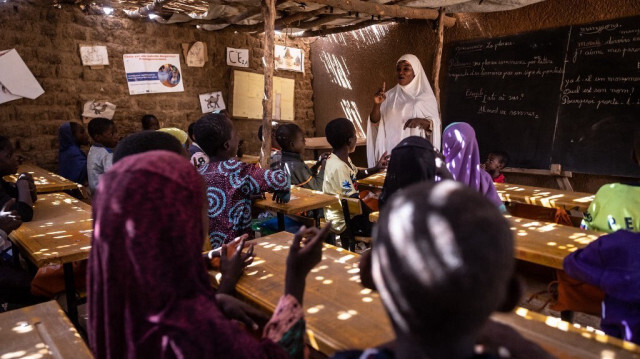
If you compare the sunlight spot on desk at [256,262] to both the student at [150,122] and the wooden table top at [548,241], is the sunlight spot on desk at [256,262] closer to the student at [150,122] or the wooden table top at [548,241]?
the wooden table top at [548,241]

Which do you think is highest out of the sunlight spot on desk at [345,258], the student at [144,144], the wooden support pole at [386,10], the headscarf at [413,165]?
the wooden support pole at [386,10]

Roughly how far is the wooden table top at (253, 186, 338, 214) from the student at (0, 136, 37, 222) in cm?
157

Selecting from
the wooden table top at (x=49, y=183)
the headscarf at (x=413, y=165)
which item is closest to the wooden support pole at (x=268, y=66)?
the wooden table top at (x=49, y=183)

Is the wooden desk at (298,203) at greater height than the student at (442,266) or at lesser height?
lesser

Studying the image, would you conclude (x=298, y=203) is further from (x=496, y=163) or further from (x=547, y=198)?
(x=496, y=163)

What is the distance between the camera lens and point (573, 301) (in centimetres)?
234

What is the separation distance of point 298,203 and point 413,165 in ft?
4.32

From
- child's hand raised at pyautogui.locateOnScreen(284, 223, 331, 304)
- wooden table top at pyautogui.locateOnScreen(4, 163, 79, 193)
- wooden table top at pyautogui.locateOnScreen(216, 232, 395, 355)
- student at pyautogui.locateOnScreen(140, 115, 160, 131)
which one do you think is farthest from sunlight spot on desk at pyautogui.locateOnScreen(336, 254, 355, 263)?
student at pyautogui.locateOnScreen(140, 115, 160, 131)

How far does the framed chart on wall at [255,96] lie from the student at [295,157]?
13.3 feet

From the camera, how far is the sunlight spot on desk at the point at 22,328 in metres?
1.56

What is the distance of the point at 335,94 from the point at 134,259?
7.81 metres

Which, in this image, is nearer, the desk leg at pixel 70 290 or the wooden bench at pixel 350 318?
the wooden bench at pixel 350 318

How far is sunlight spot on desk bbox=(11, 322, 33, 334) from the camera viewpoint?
5.11ft

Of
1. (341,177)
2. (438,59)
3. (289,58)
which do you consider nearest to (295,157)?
(341,177)
